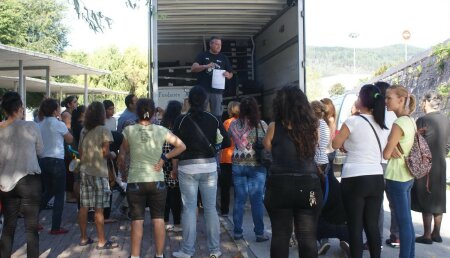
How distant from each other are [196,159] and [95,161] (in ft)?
4.71

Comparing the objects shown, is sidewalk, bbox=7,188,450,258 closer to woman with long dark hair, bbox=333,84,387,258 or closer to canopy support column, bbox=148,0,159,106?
woman with long dark hair, bbox=333,84,387,258

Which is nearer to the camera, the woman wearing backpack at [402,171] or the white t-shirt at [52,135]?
the woman wearing backpack at [402,171]

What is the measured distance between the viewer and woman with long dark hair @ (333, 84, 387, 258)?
186 inches

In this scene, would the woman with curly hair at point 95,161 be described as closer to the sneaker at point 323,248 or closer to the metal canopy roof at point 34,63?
the sneaker at point 323,248

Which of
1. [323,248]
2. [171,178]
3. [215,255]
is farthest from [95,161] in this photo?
[323,248]

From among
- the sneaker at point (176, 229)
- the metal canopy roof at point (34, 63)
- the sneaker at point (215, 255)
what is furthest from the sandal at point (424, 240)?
the metal canopy roof at point (34, 63)

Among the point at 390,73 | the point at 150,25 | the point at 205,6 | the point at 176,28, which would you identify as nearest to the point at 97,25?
the point at 150,25

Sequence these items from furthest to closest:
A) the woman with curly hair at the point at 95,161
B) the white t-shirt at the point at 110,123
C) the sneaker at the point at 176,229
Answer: the white t-shirt at the point at 110,123 → the sneaker at the point at 176,229 → the woman with curly hair at the point at 95,161

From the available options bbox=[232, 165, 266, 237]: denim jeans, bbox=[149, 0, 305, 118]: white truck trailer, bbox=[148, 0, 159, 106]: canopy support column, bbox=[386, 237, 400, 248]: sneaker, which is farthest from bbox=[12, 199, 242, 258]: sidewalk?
bbox=[149, 0, 305, 118]: white truck trailer

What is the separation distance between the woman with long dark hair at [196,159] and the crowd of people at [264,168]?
0.04 feet

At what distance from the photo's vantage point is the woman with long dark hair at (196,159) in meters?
5.52

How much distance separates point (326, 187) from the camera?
549cm

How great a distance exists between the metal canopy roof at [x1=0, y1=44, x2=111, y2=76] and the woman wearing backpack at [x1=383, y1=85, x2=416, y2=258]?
1047cm

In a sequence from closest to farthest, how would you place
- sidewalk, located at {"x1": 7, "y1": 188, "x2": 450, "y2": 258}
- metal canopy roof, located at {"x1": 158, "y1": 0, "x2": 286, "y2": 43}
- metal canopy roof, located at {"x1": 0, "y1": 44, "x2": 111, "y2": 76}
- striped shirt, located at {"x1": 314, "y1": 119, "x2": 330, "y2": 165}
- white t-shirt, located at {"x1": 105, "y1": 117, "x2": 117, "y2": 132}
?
1. striped shirt, located at {"x1": 314, "y1": 119, "x2": 330, "y2": 165}
2. sidewalk, located at {"x1": 7, "y1": 188, "x2": 450, "y2": 258}
3. white t-shirt, located at {"x1": 105, "y1": 117, "x2": 117, "y2": 132}
4. metal canopy roof, located at {"x1": 158, "y1": 0, "x2": 286, "y2": 43}
5. metal canopy roof, located at {"x1": 0, "y1": 44, "x2": 111, "y2": 76}
